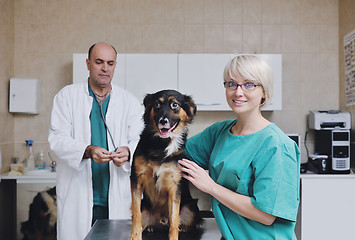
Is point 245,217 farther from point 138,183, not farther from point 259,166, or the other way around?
point 138,183

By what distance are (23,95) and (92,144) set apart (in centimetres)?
202

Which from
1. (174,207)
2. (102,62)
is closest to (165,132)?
(174,207)

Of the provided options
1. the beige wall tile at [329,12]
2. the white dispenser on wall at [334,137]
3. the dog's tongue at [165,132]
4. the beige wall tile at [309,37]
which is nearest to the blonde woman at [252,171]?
the dog's tongue at [165,132]

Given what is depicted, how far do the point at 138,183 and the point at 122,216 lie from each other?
1.83 ft

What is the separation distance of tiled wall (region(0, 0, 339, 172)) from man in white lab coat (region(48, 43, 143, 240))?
1850mm

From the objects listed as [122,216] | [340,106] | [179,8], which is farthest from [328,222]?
[179,8]

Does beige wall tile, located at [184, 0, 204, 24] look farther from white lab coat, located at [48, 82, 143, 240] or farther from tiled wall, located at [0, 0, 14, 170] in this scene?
white lab coat, located at [48, 82, 143, 240]

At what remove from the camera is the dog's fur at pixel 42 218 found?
2918 mm

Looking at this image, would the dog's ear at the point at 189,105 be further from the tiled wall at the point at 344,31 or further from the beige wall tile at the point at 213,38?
the tiled wall at the point at 344,31

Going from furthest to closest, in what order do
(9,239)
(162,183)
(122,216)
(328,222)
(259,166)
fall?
(9,239), (328,222), (122,216), (162,183), (259,166)

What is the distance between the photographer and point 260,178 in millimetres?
1042

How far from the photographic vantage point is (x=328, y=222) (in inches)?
112

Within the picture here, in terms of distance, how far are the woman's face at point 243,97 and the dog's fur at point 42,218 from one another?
2286 millimetres

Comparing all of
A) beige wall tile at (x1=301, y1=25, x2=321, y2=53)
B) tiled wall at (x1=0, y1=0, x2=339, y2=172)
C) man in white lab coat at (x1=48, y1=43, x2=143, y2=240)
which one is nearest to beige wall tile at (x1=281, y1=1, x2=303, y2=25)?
tiled wall at (x1=0, y1=0, x2=339, y2=172)
